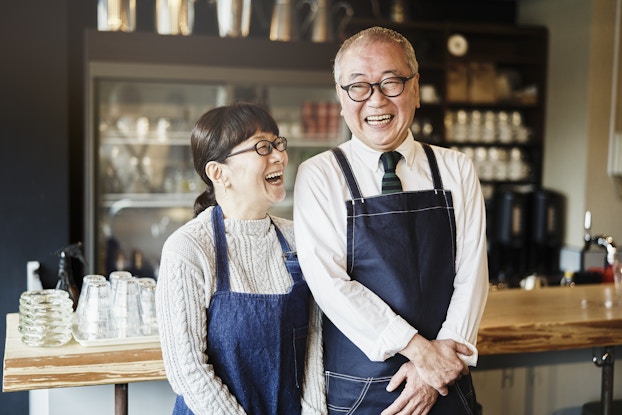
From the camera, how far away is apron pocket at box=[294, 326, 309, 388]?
1986mm

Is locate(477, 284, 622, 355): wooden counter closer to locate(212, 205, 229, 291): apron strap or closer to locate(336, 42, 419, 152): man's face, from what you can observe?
locate(336, 42, 419, 152): man's face

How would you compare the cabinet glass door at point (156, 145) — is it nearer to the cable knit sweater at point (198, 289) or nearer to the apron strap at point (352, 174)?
the apron strap at point (352, 174)

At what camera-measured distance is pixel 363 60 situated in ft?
6.56

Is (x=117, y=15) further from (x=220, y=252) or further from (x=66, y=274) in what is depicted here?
(x=220, y=252)

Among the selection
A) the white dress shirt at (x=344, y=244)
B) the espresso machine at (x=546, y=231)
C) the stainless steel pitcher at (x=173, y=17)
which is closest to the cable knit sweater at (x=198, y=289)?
the white dress shirt at (x=344, y=244)

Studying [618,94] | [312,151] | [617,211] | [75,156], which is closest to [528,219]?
[617,211]

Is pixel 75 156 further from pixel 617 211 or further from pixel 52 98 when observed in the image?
pixel 617 211

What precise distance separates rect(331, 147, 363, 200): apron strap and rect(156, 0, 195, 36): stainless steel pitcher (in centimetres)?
290

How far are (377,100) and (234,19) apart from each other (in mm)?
3004

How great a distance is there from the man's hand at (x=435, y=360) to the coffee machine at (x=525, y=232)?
3942 millimetres

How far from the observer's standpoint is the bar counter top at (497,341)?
2.15m

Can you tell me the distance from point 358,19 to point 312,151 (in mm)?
1034

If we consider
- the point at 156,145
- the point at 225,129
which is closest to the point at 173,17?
the point at 156,145

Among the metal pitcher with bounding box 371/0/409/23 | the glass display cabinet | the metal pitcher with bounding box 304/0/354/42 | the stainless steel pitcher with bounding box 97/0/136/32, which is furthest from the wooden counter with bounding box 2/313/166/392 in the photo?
the metal pitcher with bounding box 371/0/409/23
